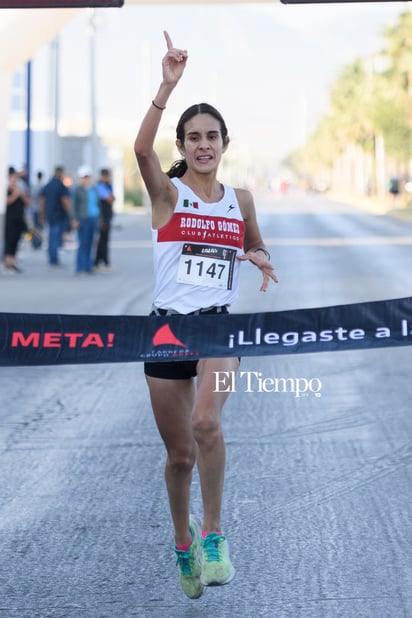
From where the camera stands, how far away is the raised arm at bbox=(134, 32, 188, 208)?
17.1ft

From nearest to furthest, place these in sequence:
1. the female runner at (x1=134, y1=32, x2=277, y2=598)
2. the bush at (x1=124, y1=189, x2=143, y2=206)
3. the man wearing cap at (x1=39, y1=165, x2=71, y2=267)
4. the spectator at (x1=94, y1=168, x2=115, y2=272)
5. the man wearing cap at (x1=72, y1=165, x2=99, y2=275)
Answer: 1. the female runner at (x1=134, y1=32, x2=277, y2=598)
2. the man wearing cap at (x1=72, y1=165, x2=99, y2=275)
3. the spectator at (x1=94, y1=168, x2=115, y2=272)
4. the man wearing cap at (x1=39, y1=165, x2=71, y2=267)
5. the bush at (x1=124, y1=189, x2=143, y2=206)

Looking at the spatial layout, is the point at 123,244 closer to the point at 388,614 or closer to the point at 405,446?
the point at 405,446

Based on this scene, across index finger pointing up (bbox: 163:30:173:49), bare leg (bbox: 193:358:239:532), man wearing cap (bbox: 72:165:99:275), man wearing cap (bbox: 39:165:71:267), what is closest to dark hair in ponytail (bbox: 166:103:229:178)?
index finger pointing up (bbox: 163:30:173:49)

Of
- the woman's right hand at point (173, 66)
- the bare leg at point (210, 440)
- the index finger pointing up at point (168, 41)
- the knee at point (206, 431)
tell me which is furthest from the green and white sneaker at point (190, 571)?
the index finger pointing up at point (168, 41)

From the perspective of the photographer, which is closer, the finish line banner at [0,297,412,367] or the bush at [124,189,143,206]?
the finish line banner at [0,297,412,367]

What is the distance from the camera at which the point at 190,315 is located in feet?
18.0

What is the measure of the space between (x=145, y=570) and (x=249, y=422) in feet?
12.7

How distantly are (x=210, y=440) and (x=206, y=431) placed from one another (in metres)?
0.05

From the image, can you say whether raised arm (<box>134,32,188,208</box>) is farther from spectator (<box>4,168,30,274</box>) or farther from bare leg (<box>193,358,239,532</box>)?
spectator (<box>4,168,30,274</box>)

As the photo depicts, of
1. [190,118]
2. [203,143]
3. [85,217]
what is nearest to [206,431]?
[203,143]

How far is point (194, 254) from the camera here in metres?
5.50

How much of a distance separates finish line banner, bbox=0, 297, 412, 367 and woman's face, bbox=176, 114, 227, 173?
2.03ft

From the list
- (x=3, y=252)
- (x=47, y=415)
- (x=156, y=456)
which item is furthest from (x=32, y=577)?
(x=3, y=252)

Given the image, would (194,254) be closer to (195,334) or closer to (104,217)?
(195,334)
